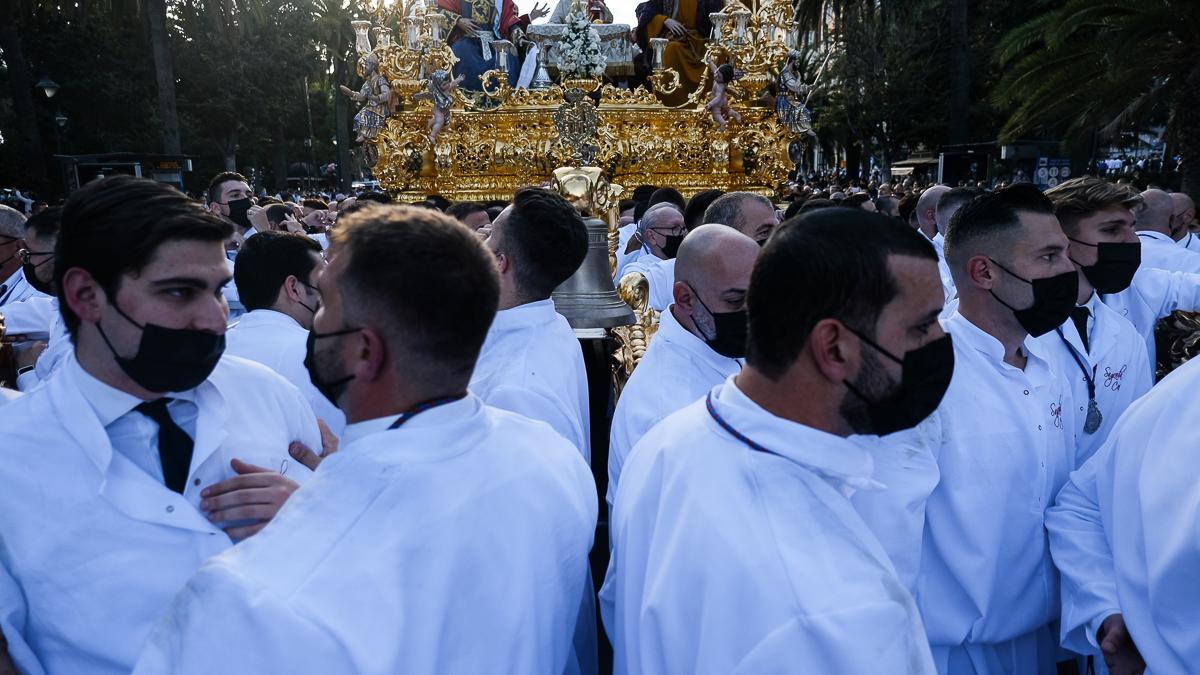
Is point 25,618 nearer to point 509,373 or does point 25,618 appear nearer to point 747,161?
point 509,373

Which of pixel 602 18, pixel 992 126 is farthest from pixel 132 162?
pixel 992 126

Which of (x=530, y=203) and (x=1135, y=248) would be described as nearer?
(x=530, y=203)

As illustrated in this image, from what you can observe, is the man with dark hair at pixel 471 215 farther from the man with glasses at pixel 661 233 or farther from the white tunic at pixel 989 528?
the white tunic at pixel 989 528

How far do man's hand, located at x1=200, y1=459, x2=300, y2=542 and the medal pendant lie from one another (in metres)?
3.12

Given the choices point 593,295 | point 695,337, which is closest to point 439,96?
point 593,295

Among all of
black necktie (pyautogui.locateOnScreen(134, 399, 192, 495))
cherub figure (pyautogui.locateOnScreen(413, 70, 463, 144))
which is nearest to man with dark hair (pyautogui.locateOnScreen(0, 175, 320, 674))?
black necktie (pyautogui.locateOnScreen(134, 399, 192, 495))

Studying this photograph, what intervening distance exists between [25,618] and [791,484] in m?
1.85

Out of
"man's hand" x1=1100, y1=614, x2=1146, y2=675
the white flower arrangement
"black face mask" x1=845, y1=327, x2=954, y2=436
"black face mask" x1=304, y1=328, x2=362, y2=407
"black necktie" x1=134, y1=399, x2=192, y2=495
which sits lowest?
"man's hand" x1=1100, y1=614, x2=1146, y2=675

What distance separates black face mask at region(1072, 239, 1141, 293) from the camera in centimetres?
443

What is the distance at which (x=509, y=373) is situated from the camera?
10.8 ft

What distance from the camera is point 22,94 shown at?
79.1ft

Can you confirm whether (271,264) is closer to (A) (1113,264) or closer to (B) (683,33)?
(A) (1113,264)

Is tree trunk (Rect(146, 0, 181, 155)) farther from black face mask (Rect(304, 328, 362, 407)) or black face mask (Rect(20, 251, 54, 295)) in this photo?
black face mask (Rect(304, 328, 362, 407))

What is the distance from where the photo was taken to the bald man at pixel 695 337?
312 centimetres
